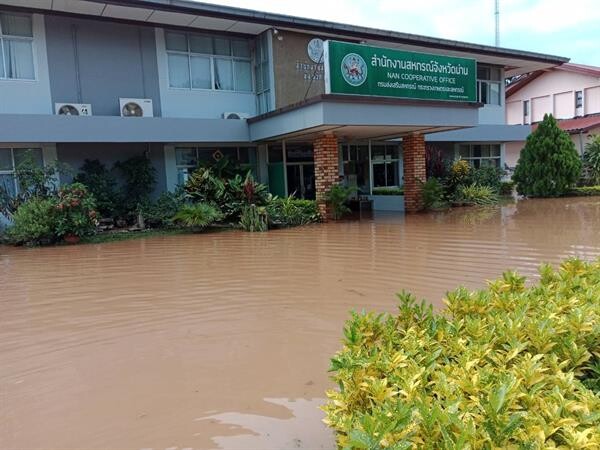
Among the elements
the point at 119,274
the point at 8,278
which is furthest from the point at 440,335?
the point at 8,278

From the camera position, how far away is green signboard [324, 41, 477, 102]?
1212cm

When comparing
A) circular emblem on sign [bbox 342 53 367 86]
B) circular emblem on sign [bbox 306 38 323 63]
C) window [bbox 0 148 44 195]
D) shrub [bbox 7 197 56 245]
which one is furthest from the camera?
circular emblem on sign [bbox 306 38 323 63]

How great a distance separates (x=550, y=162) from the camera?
60.4 ft

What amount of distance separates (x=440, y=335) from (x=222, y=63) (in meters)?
14.9

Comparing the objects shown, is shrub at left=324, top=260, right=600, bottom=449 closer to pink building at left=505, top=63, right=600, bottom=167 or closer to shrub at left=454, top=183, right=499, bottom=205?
shrub at left=454, top=183, right=499, bottom=205

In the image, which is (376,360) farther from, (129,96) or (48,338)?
(129,96)

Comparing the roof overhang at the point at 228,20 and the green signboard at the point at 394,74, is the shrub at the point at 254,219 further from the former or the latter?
the roof overhang at the point at 228,20

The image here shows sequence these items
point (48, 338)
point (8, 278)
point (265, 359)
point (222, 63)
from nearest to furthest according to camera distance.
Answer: point (265, 359)
point (48, 338)
point (8, 278)
point (222, 63)

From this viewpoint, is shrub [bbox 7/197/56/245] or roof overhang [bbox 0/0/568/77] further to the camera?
roof overhang [bbox 0/0/568/77]

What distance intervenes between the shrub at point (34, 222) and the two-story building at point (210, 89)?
2174mm

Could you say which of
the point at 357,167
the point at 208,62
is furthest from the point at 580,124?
the point at 208,62

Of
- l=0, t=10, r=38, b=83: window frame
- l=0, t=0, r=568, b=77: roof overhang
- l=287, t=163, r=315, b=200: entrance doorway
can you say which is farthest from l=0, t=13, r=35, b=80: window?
l=287, t=163, r=315, b=200: entrance doorway

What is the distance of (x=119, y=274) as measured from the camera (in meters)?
7.84

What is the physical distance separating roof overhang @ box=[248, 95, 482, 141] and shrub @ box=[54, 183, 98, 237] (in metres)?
5.20
